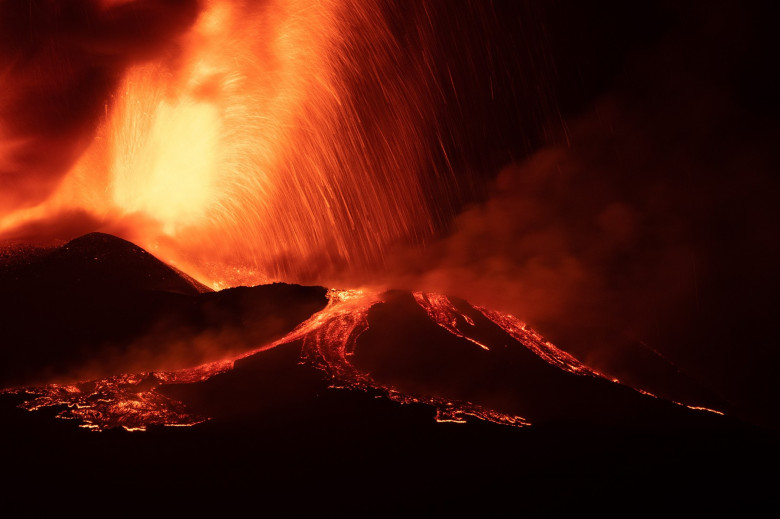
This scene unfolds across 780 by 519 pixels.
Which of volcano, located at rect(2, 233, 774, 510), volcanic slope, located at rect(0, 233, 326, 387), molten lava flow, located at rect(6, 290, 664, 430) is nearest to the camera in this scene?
volcano, located at rect(2, 233, 774, 510)

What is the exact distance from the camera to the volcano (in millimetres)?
4551

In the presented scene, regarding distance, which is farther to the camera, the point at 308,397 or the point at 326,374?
the point at 326,374

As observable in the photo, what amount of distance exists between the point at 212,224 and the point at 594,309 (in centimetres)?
595

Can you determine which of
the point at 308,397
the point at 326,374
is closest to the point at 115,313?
the point at 326,374

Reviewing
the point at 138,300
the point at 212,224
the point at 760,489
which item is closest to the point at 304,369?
the point at 138,300

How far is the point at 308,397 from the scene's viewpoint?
549 cm

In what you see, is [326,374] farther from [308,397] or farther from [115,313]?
[115,313]

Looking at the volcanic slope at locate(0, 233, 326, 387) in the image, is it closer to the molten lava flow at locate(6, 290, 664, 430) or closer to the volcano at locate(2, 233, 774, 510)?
the volcano at locate(2, 233, 774, 510)

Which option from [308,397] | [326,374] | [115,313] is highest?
[115,313]

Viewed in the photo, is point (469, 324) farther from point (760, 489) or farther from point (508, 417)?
point (760, 489)

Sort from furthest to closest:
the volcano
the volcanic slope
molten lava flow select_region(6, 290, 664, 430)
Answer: the volcanic slope
molten lava flow select_region(6, 290, 664, 430)
the volcano

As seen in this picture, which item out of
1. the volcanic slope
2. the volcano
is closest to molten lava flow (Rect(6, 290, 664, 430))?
the volcano

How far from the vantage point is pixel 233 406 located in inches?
210

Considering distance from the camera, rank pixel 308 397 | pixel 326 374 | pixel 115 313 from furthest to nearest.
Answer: pixel 115 313
pixel 326 374
pixel 308 397
